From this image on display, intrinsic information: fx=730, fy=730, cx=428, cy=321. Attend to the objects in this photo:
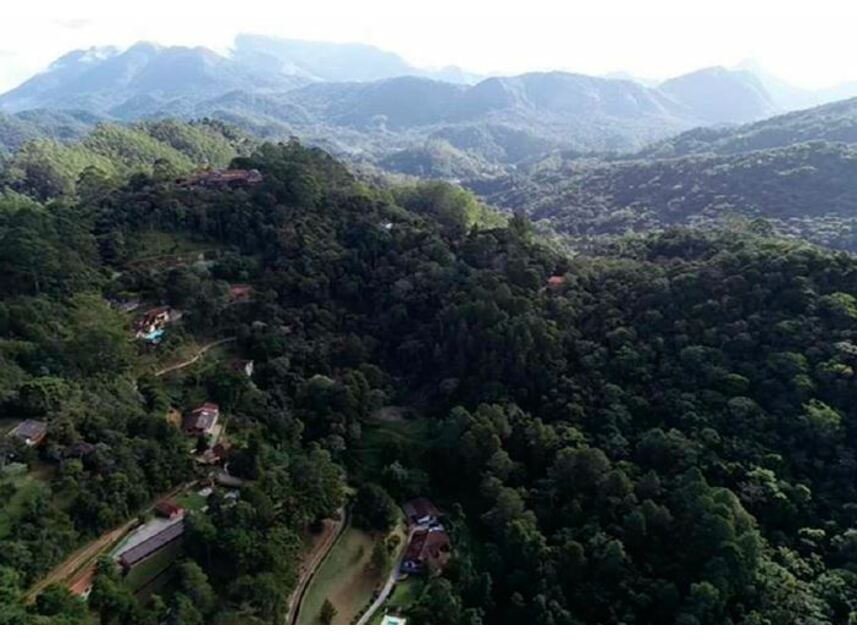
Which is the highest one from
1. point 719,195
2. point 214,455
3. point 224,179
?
point 224,179

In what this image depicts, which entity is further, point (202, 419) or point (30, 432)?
point (202, 419)

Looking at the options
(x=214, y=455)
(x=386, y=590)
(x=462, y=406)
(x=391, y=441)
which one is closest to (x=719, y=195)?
(x=462, y=406)

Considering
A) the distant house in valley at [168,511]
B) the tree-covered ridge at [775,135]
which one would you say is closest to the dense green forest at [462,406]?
the distant house in valley at [168,511]

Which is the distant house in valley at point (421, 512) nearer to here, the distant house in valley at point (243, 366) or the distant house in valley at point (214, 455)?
the distant house in valley at point (214, 455)

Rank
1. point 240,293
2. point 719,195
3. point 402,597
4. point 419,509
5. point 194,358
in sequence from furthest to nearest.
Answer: point 719,195, point 240,293, point 194,358, point 419,509, point 402,597

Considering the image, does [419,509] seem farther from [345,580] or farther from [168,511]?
[168,511]

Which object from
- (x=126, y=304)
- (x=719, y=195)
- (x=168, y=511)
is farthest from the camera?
(x=719, y=195)

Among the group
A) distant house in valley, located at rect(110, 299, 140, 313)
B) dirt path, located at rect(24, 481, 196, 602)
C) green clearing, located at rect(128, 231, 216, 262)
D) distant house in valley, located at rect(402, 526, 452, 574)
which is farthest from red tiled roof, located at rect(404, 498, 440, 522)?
green clearing, located at rect(128, 231, 216, 262)
